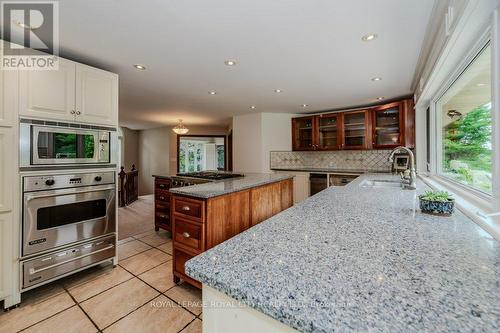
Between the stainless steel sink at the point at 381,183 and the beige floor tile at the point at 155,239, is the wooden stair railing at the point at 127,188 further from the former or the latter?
the stainless steel sink at the point at 381,183

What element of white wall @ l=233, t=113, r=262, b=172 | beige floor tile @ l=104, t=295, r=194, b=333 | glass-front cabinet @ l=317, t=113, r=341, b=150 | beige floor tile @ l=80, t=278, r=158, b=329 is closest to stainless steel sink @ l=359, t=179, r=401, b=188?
glass-front cabinet @ l=317, t=113, r=341, b=150

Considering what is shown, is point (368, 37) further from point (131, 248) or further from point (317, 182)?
point (131, 248)

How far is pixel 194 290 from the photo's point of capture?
1.85m

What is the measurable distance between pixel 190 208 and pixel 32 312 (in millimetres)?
1329

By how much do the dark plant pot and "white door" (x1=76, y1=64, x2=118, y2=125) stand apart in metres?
2.63

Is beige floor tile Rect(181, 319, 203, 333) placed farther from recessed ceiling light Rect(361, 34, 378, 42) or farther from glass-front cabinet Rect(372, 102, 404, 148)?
glass-front cabinet Rect(372, 102, 404, 148)

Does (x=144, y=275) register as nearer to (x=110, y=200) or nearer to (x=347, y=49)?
(x=110, y=200)

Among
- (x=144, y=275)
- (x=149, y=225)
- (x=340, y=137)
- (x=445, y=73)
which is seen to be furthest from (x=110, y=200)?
(x=340, y=137)

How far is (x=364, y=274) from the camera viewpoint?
0.55 m

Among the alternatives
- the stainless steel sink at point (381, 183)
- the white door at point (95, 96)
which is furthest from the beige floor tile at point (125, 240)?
the stainless steel sink at point (381, 183)

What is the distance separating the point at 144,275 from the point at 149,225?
1.68 m

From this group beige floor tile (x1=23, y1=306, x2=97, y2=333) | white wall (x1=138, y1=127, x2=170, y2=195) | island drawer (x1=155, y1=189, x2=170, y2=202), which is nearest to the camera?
beige floor tile (x1=23, y1=306, x2=97, y2=333)

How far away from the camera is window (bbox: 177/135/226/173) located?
24.6 ft

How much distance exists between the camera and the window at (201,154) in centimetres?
750
